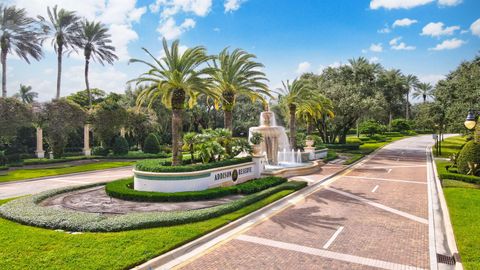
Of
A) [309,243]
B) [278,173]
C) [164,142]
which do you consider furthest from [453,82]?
[164,142]

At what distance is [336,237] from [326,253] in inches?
60.6

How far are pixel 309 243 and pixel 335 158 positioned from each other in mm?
28926

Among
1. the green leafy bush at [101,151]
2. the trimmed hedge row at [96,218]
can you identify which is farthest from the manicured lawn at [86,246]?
the green leafy bush at [101,151]

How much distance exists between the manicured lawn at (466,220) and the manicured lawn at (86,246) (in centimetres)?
753

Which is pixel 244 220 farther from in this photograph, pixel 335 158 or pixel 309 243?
pixel 335 158

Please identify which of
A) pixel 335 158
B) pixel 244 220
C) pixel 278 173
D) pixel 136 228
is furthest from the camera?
pixel 335 158

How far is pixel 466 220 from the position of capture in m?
11.9

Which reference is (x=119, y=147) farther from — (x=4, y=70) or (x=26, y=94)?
(x=26, y=94)

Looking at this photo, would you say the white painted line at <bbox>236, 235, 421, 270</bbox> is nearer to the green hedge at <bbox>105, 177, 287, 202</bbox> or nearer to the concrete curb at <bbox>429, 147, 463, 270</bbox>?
the concrete curb at <bbox>429, 147, 463, 270</bbox>

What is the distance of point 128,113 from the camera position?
47.4m

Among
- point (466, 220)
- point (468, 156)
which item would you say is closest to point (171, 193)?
point (466, 220)

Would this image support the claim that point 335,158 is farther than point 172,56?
Yes

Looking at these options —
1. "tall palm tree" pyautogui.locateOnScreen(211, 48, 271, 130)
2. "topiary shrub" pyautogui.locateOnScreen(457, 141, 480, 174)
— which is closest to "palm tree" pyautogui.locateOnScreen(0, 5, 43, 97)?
"tall palm tree" pyautogui.locateOnScreen(211, 48, 271, 130)

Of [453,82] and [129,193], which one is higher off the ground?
[453,82]
